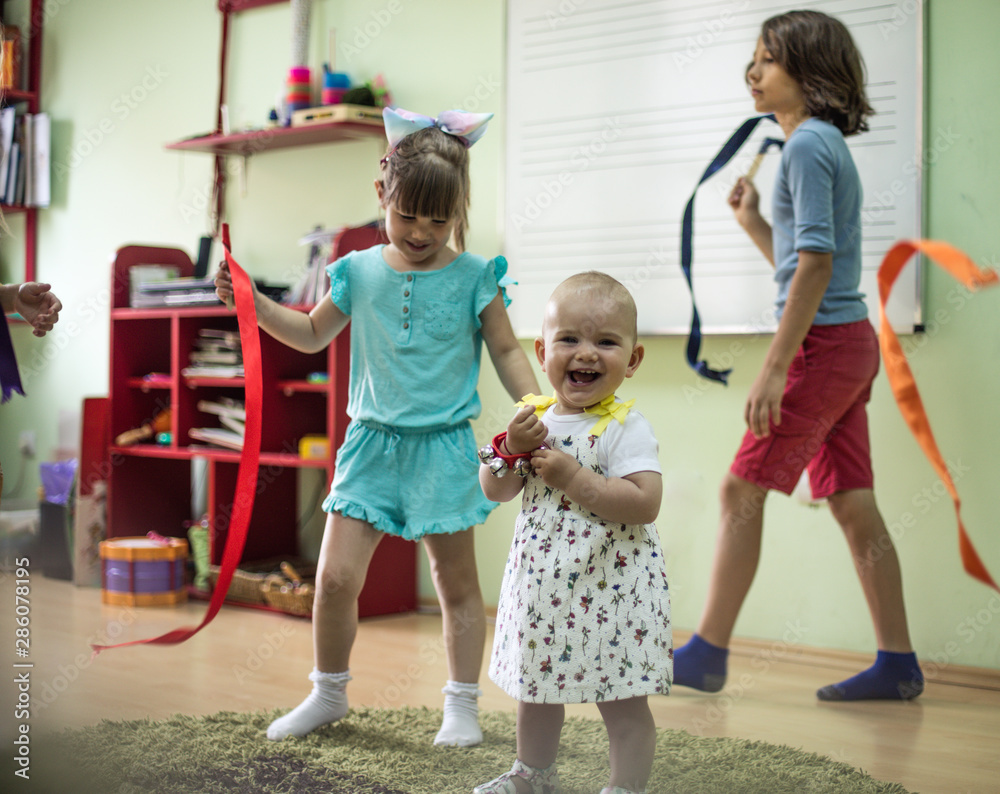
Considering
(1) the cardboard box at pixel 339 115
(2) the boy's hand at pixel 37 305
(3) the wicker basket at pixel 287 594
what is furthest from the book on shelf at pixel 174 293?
(2) the boy's hand at pixel 37 305

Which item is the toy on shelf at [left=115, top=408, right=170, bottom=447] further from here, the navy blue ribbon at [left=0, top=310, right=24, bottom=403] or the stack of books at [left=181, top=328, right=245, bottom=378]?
the navy blue ribbon at [left=0, top=310, right=24, bottom=403]

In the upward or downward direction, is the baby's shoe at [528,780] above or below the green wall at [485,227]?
below

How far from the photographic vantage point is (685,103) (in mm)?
2803

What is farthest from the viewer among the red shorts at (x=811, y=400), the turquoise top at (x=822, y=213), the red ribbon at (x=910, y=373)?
the red shorts at (x=811, y=400)

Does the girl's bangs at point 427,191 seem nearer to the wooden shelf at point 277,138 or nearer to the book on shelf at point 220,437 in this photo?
the wooden shelf at point 277,138

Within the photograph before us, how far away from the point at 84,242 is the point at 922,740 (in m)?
3.69

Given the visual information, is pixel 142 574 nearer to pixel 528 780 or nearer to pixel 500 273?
pixel 500 273

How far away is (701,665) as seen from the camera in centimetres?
224

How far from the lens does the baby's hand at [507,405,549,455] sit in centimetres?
137

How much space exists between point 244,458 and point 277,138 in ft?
6.89

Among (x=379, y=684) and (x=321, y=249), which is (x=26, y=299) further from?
(x=321, y=249)

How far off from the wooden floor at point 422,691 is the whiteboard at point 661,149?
34.1 inches

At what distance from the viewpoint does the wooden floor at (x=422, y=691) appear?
1942mm

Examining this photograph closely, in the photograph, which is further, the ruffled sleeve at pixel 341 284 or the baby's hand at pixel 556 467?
the ruffled sleeve at pixel 341 284
